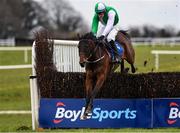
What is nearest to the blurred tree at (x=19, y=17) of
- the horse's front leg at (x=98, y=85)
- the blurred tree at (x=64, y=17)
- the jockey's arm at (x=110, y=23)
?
the blurred tree at (x=64, y=17)

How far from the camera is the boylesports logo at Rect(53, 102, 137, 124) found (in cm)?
1268

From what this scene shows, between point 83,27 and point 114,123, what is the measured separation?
76.4m

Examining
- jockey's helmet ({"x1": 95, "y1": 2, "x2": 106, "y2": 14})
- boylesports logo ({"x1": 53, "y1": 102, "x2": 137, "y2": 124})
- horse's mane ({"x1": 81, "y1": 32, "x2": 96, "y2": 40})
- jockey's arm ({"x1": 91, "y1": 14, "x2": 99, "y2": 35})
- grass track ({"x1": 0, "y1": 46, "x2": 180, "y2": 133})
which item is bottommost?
grass track ({"x1": 0, "y1": 46, "x2": 180, "y2": 133})

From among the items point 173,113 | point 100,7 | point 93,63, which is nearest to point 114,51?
point 93,63

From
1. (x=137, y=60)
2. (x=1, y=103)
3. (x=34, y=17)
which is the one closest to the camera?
(x=1, y=103)

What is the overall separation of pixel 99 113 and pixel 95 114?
0.31 feet

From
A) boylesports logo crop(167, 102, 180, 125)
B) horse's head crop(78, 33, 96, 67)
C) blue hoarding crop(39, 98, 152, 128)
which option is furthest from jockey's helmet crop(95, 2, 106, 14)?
boylesports logo crop(167, 102, 180, 125)

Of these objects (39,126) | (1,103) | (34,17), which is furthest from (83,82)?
(34,17)

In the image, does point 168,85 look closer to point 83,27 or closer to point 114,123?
point 114,123

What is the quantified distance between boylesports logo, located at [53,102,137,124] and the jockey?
120 centimetres

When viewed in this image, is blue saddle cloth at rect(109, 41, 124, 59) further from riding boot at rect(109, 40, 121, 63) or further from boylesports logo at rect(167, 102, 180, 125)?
boylesports logo at rect(167, 102, 180, 125)

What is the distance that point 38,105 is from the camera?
12.9 meters

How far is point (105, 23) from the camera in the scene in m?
13.1

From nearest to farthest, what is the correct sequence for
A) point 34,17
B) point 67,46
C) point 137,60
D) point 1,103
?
point 67,46, point 1,103, point 137,60, point 34,17
